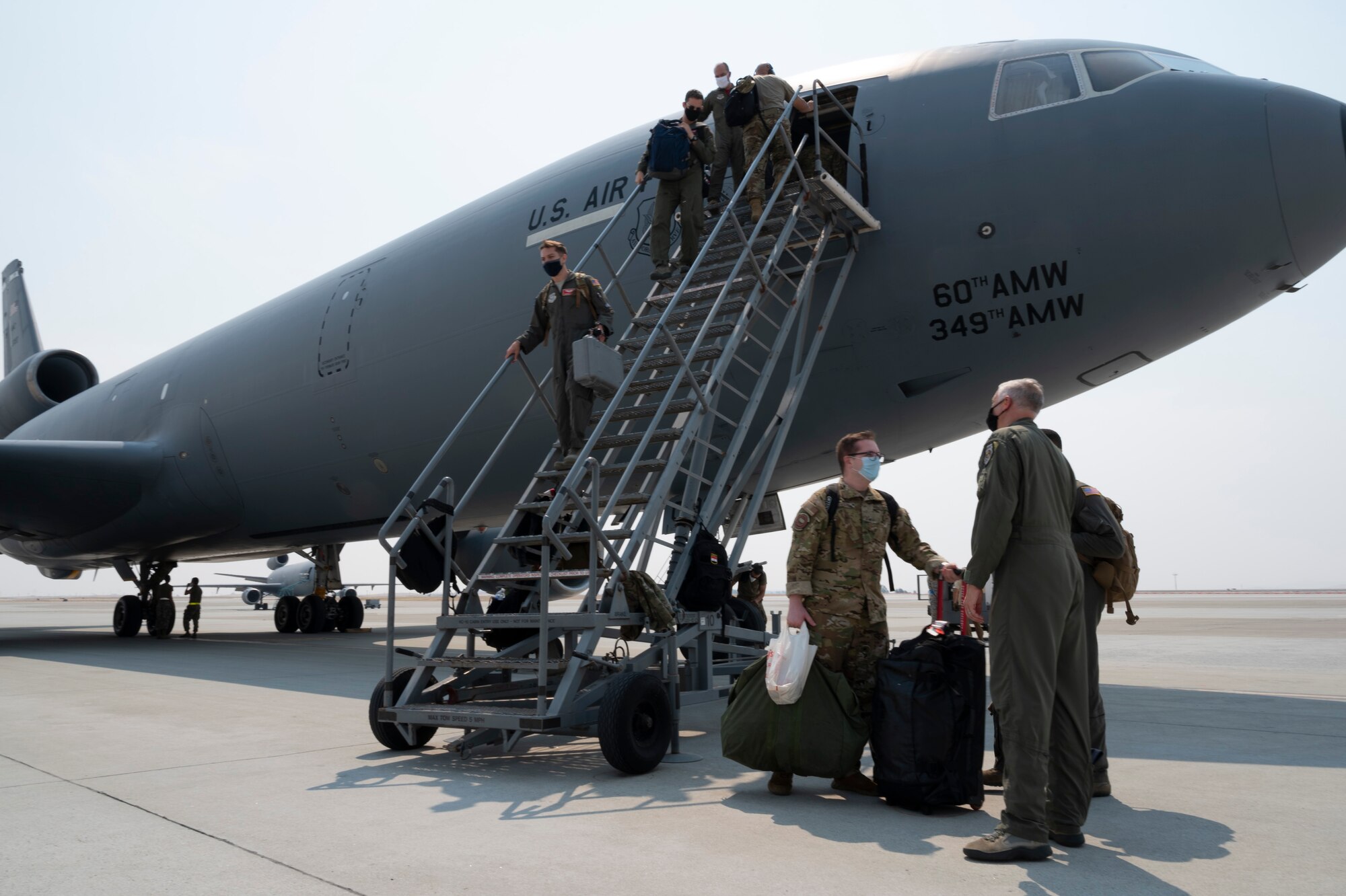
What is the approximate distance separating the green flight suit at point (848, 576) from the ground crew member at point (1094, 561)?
69 cm

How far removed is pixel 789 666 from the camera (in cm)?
438

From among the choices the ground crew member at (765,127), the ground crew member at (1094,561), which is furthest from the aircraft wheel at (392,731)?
the ground crew member at (765,127)

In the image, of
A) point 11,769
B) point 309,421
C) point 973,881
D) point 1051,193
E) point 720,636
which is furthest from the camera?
point 309,421

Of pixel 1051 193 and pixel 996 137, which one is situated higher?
pixel 996 137

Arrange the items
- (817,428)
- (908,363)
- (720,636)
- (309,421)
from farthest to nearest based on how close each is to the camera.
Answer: (309,421)
(817,428)
(908,363)
(720,636)

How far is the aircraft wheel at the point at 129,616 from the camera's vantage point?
1852 centimetres

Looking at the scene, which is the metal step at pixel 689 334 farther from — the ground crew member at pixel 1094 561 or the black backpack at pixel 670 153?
the ground crew member at pixel 1094 561

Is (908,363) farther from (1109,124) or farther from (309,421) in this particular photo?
(309,421)

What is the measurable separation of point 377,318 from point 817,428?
6.04 m

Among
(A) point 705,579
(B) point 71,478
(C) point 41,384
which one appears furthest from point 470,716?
(C) point 41,384

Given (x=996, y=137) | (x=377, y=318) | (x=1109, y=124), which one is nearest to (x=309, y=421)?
(x=377, y=318)

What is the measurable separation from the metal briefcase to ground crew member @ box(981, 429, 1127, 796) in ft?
9.49

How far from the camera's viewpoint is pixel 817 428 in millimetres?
8508

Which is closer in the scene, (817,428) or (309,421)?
(817,428)
